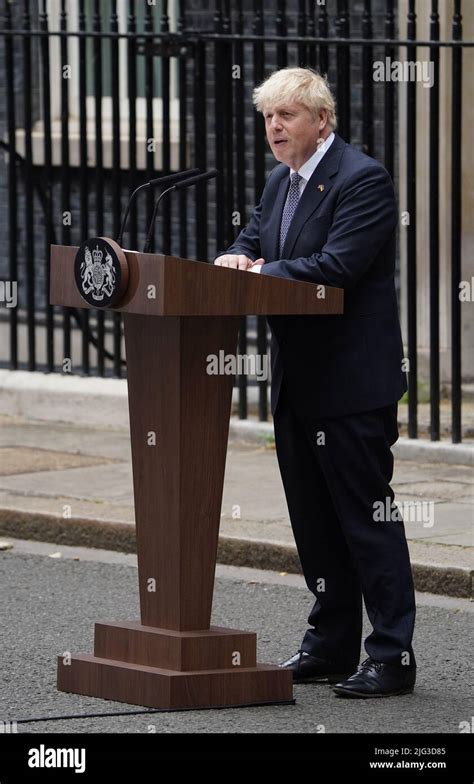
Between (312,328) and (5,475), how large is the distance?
4148 mm

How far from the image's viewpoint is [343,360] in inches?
226

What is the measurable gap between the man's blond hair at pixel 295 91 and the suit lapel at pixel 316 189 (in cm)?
15

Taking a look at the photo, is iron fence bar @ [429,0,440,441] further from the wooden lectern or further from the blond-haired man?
the wooden lectern

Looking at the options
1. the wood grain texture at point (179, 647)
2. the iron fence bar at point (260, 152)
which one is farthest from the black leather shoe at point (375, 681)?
the iron fence bar at point (260, 152)

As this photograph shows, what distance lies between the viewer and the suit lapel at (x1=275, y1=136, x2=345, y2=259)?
5742 mm

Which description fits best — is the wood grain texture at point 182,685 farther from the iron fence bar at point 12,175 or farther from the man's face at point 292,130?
the iron fence bar at point 12,175

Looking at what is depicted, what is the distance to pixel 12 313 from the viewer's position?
37.4 feet

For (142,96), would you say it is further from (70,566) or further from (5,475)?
(70,566)

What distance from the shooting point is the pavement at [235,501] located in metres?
7.91

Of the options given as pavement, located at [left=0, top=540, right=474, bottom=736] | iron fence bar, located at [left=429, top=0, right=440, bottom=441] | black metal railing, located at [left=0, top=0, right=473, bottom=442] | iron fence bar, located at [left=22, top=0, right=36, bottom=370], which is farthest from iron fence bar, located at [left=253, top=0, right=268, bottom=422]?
pavement, located at [left=0, top=540, right=474, bottom=736]

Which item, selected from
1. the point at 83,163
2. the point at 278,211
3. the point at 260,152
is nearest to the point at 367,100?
the point at 260,152

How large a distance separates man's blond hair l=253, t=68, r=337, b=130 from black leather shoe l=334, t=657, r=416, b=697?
169 cm

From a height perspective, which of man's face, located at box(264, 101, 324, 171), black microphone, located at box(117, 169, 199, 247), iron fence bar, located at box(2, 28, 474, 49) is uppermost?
iron fence bar, located at box(2, 28, 474, 49)
